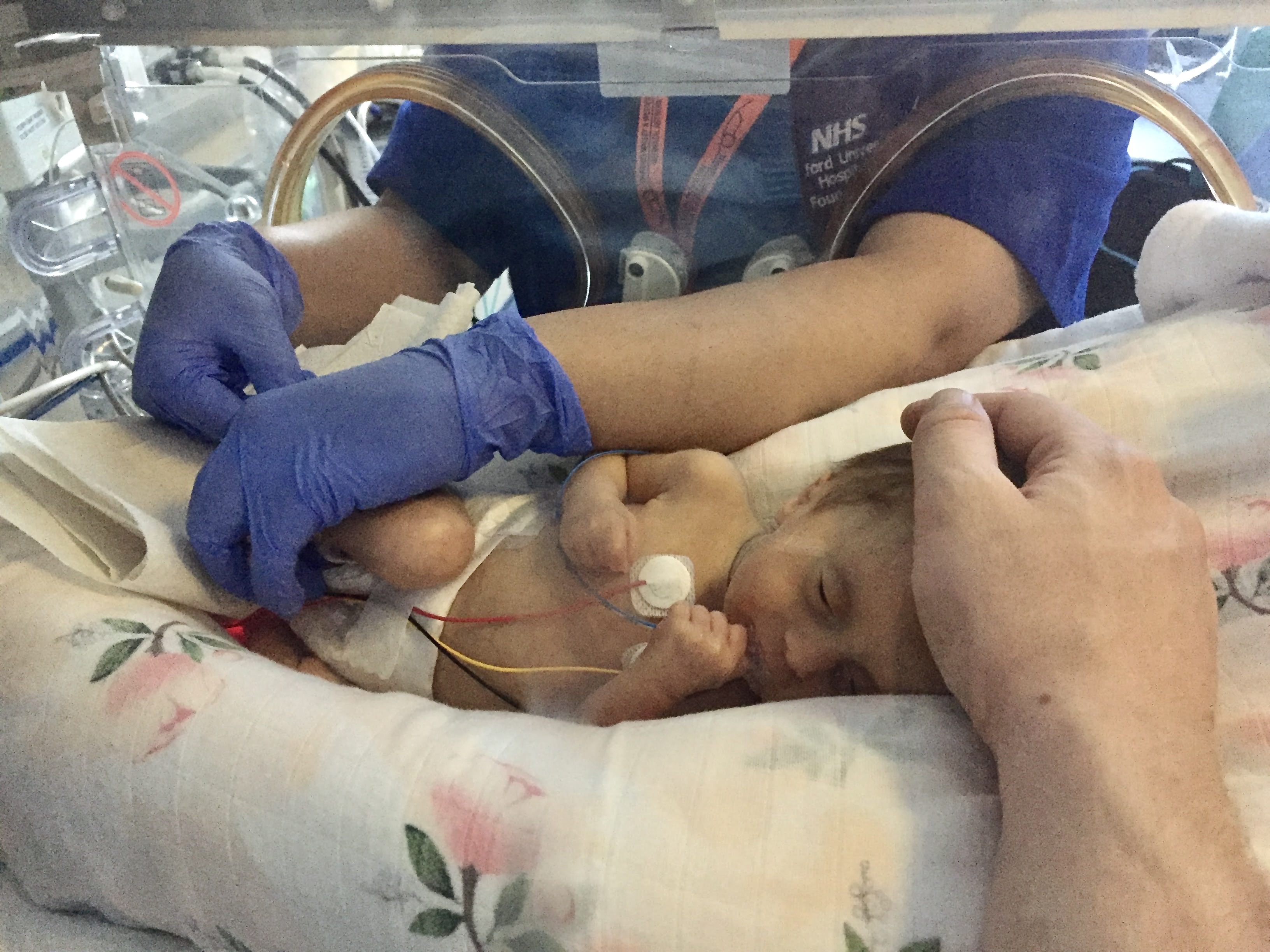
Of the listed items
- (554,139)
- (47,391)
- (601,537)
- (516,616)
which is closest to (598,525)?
(601,537)

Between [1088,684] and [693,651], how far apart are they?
292 mm

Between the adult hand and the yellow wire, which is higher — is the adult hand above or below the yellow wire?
above

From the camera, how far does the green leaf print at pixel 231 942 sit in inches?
25.2

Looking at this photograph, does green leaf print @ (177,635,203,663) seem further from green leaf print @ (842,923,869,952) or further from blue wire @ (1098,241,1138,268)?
blue wire @ (1098,241,1138,268)

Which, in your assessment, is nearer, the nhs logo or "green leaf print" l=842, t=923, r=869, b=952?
"green leaf print" l=842, t=923, r=869, b=952

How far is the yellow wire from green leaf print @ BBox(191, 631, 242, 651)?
0.60 feet

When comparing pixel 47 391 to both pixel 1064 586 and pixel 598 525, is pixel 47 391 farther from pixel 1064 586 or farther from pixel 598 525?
pixel 1064 586

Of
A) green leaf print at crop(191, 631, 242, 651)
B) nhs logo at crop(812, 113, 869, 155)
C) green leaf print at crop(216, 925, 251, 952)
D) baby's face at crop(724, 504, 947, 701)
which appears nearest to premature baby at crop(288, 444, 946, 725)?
baby's face at crop(724, 504, 947, 701)

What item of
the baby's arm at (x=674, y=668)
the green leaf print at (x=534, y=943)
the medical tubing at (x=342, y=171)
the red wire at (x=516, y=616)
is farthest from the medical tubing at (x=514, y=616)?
the medical tubing at (x=342, y=171)

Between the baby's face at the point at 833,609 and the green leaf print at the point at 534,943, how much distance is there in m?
0.28

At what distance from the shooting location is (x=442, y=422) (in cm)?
78

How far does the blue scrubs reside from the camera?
894mm

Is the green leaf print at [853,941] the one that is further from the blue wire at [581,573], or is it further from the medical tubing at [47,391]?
the medical tubing at [47,391]

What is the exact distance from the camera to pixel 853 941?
0.53 m
